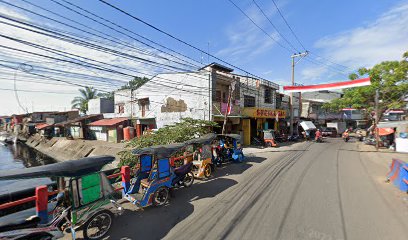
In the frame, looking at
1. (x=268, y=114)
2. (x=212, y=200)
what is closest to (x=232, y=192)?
(x=212, y=200)

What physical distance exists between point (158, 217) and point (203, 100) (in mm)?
14153

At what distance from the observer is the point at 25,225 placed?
13.9 feet

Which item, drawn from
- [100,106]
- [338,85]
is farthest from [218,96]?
[100,106]

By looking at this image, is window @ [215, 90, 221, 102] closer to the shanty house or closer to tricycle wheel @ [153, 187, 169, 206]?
the shanty house

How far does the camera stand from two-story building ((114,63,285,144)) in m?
19.1

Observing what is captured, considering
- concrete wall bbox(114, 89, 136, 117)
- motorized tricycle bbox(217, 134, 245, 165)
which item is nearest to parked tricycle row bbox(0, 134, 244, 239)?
motorized tricycle bbox(217, 134, 245, 165)

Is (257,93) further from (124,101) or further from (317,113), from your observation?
(317,113)

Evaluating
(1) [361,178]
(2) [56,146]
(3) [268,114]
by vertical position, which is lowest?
(2) [56,146]

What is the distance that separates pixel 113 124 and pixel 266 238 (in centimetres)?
2489

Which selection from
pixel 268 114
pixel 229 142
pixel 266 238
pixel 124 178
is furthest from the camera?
pixel 268 114

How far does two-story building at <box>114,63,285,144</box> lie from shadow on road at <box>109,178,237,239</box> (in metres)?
10.7

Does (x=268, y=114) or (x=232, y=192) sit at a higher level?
(x=268, y=114)

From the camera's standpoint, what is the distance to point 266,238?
4715 millimetres

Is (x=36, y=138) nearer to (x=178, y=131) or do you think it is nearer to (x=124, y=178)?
(x=178, y=131)
